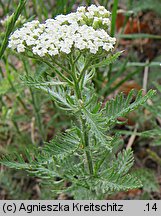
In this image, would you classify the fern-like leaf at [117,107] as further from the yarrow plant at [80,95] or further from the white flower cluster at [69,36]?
the white flower cluster at [69,36]

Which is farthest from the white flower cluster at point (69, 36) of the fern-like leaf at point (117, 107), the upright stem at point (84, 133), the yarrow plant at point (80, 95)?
the fern-like leaf at point (117, 107)

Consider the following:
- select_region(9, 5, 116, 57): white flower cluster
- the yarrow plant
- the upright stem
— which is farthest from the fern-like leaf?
select_region(9, 5, 116, 57): white flower cluster

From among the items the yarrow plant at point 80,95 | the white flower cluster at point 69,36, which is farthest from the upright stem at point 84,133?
the white flower cluster at point 69,36

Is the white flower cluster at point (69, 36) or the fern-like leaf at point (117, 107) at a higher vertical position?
the white flower cluster at point (69, 36)

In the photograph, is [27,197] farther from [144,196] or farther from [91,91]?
[91,91]

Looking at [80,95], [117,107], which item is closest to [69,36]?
[80,95]

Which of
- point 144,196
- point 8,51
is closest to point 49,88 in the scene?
point 8,51

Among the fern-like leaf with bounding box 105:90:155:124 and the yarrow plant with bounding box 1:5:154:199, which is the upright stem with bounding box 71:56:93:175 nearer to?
the yarrow plant with bounding box 1:5:154:199

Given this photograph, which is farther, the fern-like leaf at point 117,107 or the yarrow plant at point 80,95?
the fern-like leaf at point 117,107

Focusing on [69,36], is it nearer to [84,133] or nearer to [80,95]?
[80,95]
